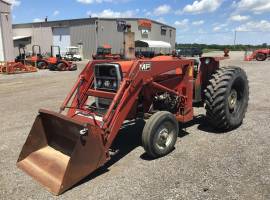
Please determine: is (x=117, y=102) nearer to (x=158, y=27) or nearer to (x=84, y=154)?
(x=84, y=154)

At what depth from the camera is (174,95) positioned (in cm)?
583

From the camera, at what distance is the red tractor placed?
4.03 metres

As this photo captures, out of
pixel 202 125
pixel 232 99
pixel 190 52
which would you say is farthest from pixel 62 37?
pixel 232 99

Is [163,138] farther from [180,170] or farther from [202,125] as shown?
[202,125]

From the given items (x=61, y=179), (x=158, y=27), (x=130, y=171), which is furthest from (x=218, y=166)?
(x=158, y=27)

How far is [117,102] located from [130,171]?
1.06 m

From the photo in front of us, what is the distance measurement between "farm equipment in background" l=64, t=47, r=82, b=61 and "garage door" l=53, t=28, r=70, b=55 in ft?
11.5

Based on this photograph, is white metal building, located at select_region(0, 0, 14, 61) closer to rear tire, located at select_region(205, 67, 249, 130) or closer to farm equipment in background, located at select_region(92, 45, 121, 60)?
farm equipment in background, located at select_region(92, 45, 121, 60)

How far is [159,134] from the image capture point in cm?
484

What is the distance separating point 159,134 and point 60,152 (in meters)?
1.59

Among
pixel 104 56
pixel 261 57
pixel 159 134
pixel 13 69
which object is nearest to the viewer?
pixel 159 134

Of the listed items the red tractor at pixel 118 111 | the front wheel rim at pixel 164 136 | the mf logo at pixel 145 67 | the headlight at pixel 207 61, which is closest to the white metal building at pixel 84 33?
the headlight at pixel 207 61

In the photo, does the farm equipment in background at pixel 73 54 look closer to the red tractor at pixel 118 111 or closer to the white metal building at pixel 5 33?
the white metal building at pixel 5 33

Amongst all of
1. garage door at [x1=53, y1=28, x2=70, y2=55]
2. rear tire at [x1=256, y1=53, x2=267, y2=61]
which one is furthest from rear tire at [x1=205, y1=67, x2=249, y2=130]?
garage door at [x1=53, y1=28, x2=70, y2=55]
